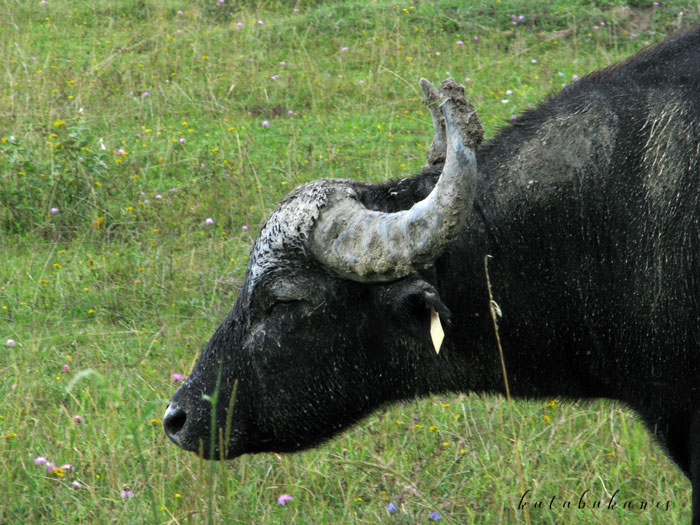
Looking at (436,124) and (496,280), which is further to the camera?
(436,124)

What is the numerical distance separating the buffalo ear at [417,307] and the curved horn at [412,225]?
0.16ft

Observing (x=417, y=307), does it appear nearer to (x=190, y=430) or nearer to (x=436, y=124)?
(x=436, y=124)

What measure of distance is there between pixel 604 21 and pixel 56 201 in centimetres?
549

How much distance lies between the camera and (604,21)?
9141 mm

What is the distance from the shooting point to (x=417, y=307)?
9.55 feet

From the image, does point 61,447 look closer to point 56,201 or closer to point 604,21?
point 56,201

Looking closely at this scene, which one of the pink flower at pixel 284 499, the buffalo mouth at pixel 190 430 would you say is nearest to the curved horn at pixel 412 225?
the buffalo mouth at pixel 190 430

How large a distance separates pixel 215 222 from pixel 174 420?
314 centimetres

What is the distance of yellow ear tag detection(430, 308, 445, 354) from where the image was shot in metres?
2.78

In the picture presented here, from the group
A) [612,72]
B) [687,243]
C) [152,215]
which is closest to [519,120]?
[612,72]

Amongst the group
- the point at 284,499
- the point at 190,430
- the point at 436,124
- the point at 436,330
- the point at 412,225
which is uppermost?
the point at 436,124

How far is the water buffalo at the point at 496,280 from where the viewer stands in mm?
2861

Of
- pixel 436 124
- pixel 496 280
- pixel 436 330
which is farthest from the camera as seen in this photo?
pixel 436 124

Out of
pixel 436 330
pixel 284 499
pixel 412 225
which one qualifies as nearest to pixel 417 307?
pixel 436 330
